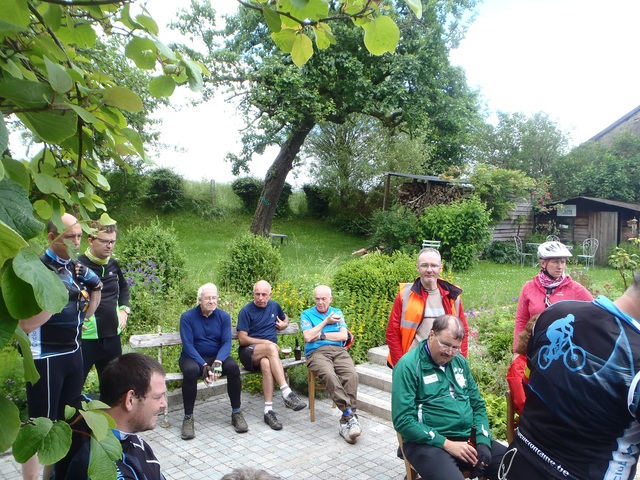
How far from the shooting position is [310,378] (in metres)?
5.66

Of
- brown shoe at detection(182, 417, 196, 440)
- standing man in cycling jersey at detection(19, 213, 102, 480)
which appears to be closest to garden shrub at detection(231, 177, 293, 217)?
brown shoe at detection(182, 417, 196, 440)

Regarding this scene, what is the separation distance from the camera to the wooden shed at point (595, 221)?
799 inches

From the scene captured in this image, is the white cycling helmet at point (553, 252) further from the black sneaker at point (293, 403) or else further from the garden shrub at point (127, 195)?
the garden shrub at point (127, 195)

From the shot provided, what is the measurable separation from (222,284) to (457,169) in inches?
452

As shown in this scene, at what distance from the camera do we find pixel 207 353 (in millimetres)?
5645

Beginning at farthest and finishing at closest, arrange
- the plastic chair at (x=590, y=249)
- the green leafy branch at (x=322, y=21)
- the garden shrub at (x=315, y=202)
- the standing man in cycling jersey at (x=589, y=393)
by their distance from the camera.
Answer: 1. the garden shrub at (x=315, y=202)
2. the plastic chair at (x=590, y=249)
3. the standing man in cycling jersey at (x=589, y=393)
4. the green leafy branch at (x=322, y=21)

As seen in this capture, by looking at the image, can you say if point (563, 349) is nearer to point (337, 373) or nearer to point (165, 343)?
point (337, 373)

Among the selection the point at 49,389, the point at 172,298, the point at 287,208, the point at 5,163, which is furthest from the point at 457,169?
the point at 5,163

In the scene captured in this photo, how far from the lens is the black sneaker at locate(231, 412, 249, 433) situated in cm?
528

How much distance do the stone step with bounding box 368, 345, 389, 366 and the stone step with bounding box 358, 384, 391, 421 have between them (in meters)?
0.56

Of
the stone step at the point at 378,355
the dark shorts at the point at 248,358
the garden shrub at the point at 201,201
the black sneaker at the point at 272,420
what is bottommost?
the black sneaker at the point at 272,420

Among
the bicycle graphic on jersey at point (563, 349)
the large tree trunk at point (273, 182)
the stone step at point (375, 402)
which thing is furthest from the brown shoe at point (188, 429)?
the large tree trunk at point (273, 182)

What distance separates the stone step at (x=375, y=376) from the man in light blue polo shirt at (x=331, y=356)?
81 centimetres

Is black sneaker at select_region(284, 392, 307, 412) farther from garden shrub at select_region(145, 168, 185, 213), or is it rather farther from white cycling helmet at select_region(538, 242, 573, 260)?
garden shrub at select_region(145, 168, 185, 213)
